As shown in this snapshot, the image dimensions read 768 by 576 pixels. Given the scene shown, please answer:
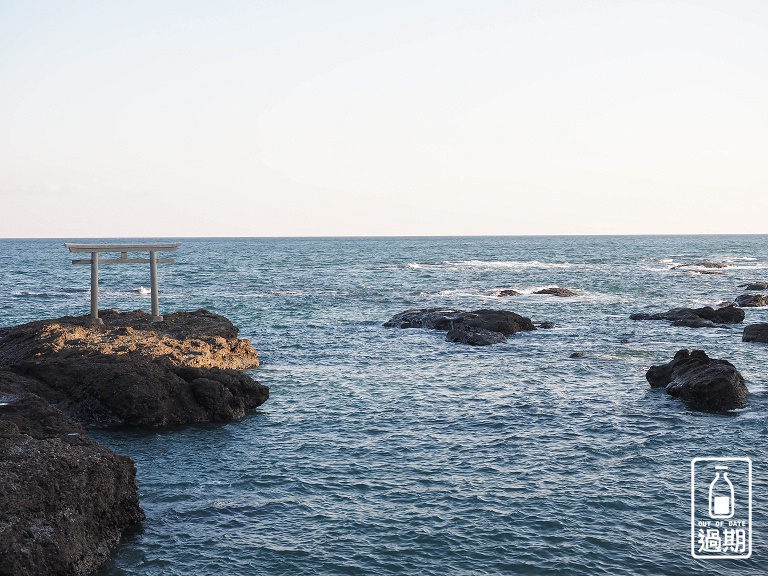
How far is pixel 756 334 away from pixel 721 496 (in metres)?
23.8

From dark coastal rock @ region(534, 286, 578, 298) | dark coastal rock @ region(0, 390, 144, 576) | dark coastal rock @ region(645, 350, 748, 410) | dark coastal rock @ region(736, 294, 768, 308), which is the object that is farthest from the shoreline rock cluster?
dark coastal rock @ region(736, 294, 768, 308)

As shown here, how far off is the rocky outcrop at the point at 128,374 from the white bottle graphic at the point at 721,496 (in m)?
13.7

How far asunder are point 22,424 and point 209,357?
11.9 meters

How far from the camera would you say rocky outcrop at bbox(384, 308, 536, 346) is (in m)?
38.3

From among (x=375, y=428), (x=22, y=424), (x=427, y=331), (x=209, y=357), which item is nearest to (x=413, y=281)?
(x=427, y=331)

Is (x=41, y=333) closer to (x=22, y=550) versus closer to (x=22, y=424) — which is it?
(x=22, y=424)

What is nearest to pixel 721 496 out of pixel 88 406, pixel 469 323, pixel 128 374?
pixel 128 374

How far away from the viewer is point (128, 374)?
2277 centimetres

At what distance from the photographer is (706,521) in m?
15.5

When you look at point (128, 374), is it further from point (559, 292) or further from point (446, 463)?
point (559, 292)

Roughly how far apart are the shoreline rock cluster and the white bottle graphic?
12.3 meters

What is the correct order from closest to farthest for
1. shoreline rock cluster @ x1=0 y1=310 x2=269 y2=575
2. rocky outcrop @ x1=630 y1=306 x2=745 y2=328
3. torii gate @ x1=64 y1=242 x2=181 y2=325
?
shoreline rock cluster @ x1=0 y1=310 x2=269 y2=575 < torii gate @ x1=64 y1=242 x2=181 y2=325 < rocky outcrop @ x1=630 y1=306 x2=745 y2=328

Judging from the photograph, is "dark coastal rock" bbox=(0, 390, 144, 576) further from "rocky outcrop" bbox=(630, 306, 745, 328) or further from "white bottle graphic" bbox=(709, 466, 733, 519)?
"rocky outcrop" bbox=(630, 306, 745, 328)

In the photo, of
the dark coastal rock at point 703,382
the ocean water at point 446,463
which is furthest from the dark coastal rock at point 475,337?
the dark coastal rock at point 703,382
